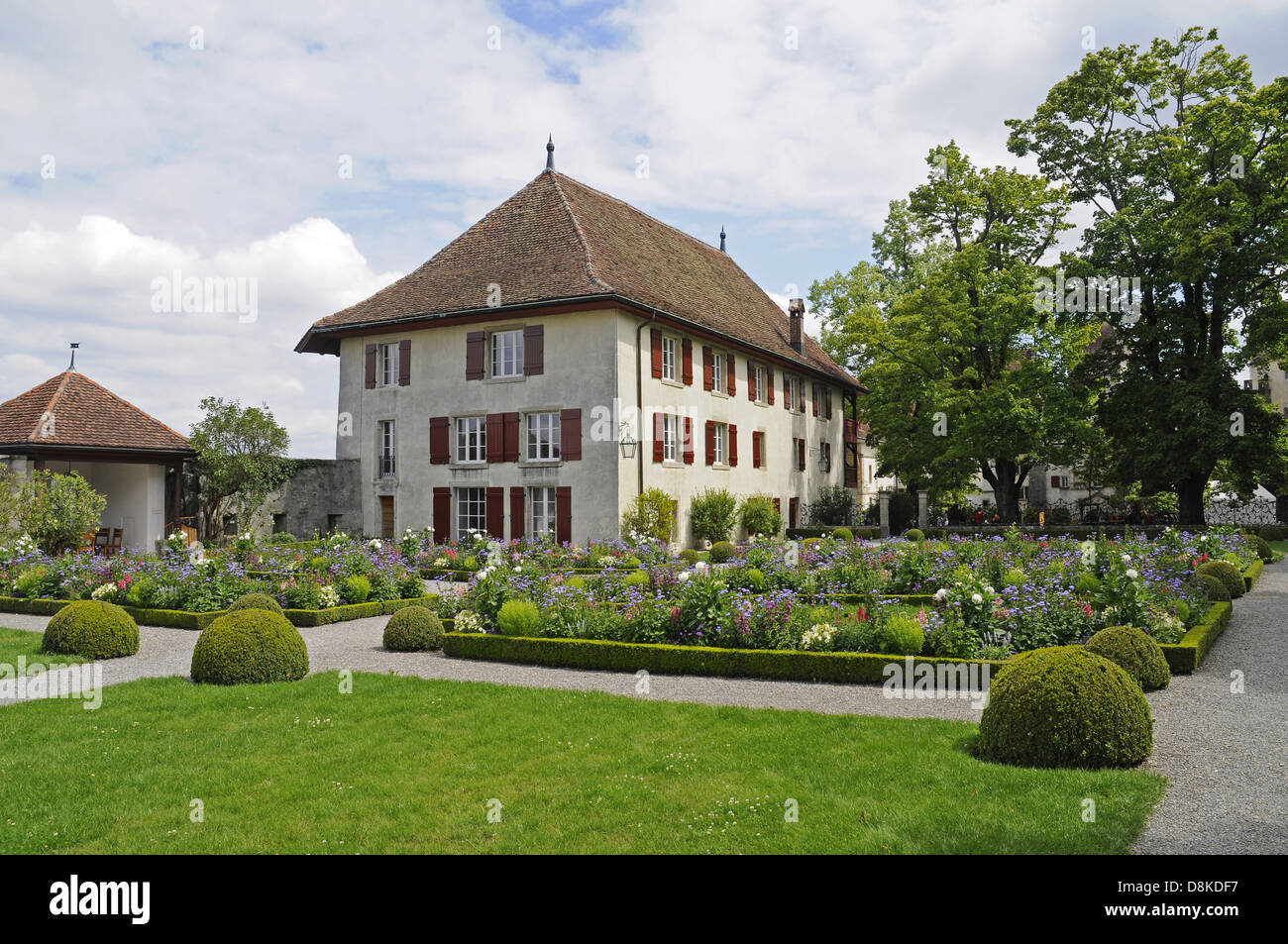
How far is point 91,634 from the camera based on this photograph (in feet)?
40.6

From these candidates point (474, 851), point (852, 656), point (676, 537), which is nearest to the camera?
point (474, 851)

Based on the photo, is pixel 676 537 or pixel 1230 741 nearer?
pixel 1230 741

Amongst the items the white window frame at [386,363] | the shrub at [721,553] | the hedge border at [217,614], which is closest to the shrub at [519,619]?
the hedge border at [217,614]

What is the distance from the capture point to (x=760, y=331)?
3403cm

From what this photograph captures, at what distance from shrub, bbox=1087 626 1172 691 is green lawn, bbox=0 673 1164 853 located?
2239 mm

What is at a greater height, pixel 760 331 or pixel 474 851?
pixel 760 331

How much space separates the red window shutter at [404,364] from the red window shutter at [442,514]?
12.1 feet

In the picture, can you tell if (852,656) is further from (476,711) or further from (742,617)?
(476,711)

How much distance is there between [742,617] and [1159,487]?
23.5 meters

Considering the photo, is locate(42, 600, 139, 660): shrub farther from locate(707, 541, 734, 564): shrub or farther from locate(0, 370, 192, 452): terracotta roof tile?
locate(0, 370, 192, 452): terracotta roof tile

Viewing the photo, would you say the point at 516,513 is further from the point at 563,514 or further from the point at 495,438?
the point at 495,438

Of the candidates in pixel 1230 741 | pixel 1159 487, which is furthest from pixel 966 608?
pixel 1159 487

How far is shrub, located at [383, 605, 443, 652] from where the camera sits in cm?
1266

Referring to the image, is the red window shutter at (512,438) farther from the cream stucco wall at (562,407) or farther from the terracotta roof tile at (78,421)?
the terracotta roof tile at (78,421)
